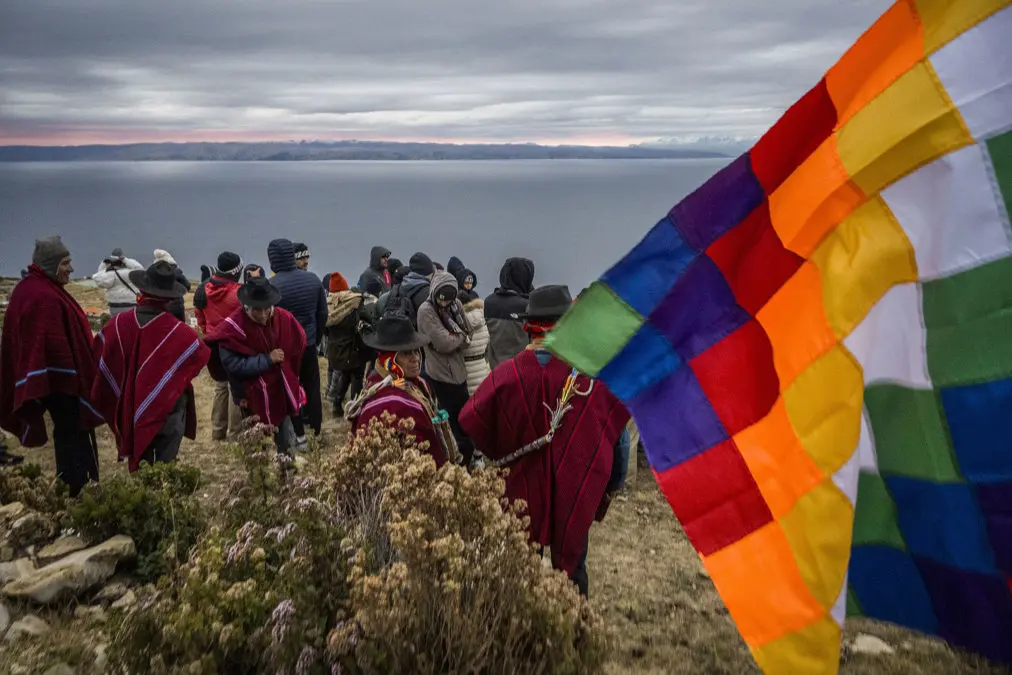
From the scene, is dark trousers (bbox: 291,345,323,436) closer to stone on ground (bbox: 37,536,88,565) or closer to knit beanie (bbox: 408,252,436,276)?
knit beanie (bbox: 408,252,436,276)

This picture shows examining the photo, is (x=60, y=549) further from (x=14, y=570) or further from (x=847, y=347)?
(x=847, y=347)

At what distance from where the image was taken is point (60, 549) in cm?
532

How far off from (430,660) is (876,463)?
6.34 feet

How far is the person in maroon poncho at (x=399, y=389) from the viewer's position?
5047mm

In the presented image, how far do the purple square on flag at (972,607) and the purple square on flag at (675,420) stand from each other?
96 centimetres

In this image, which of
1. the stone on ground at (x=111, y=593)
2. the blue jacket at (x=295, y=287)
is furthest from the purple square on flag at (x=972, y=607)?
the blue jacket at (x=295, y=287)

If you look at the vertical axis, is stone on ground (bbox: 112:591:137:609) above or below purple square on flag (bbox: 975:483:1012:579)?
below

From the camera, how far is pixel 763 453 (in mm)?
3125

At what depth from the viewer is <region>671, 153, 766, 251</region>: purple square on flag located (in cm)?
330

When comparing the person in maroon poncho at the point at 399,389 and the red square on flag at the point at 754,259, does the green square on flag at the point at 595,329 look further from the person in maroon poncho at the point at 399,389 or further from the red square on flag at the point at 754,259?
the person in maroon poncho at the point at 399,389

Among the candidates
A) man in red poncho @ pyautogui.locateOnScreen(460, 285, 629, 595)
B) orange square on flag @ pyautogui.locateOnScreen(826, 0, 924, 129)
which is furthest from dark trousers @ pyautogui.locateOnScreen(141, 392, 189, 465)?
orange square on flag @ pyautogui.locateOnScreen(826, 0, 924, 129)

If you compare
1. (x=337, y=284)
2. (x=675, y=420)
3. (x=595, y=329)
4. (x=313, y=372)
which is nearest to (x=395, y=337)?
(x=595, y=329)

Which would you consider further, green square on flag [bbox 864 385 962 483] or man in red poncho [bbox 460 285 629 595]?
man in red poncho [bbox 460 285 629 595]

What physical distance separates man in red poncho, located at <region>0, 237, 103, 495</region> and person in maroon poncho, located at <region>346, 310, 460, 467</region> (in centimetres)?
262
